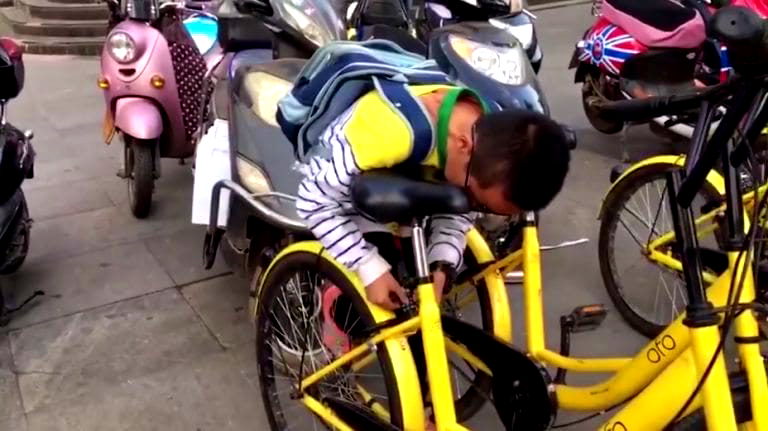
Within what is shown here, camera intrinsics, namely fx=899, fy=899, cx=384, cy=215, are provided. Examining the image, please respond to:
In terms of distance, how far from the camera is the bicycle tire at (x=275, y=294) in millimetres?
2287

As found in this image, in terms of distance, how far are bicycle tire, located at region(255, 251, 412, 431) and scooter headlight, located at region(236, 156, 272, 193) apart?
1.75ft

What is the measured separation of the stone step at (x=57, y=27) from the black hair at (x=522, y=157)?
26.9 feet

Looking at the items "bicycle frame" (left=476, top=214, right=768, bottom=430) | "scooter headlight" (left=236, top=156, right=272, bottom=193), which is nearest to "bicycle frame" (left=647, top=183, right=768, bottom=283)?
"bicycle frame" (left=476, top=214, right=768, bottom=430)

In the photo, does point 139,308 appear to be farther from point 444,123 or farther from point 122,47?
point 444,123

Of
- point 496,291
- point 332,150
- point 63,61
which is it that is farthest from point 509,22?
point 63,61

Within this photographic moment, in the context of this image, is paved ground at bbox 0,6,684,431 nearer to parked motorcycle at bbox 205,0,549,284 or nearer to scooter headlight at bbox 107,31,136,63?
parked motorcycle at bbox 205,0,549,284

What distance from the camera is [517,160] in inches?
79.8

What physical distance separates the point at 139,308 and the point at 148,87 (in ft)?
4.47

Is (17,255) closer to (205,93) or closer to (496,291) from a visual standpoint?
(205,93)

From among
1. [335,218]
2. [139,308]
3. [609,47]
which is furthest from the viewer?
[609,47]

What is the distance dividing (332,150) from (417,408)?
70 cm

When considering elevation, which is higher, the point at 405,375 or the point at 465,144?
the point at 465,144

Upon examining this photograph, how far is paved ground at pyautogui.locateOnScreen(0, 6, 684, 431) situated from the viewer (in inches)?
130

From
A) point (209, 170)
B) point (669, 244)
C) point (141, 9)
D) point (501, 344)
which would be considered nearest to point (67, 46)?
point (141, 9)
